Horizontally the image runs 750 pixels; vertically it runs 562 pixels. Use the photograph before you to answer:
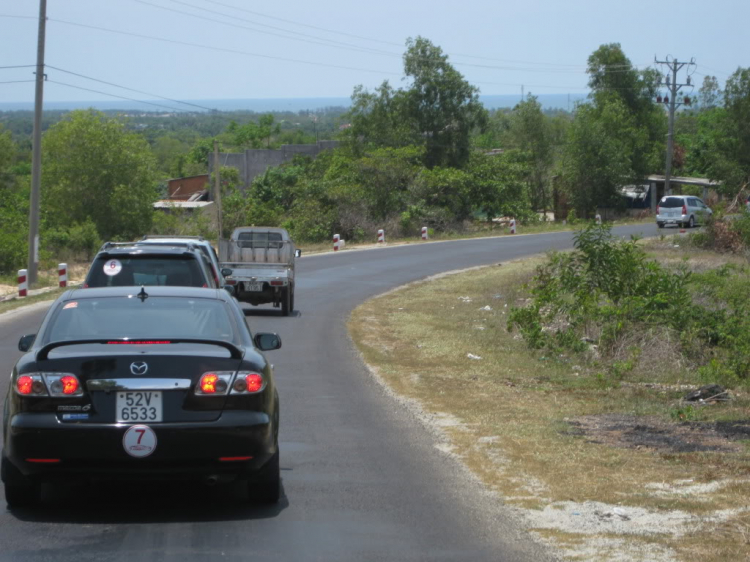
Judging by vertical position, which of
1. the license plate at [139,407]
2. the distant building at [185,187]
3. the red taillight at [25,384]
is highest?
the distant building at [185,187]

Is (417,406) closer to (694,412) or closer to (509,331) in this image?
(694,412)

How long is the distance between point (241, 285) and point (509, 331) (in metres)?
6.54

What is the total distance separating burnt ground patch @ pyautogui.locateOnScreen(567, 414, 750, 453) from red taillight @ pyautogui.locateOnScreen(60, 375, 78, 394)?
505cm

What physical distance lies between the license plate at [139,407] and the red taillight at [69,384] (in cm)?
28

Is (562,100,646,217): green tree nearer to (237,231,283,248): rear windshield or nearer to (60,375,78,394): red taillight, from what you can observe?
(237,231,283,248): rear windshield

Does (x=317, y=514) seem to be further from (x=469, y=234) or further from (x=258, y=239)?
(x=469, y=234)

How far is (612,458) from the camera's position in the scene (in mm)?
8680

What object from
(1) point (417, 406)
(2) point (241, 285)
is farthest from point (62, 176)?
(1) point (417, 406)

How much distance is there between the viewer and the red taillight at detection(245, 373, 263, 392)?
6699 millimetres

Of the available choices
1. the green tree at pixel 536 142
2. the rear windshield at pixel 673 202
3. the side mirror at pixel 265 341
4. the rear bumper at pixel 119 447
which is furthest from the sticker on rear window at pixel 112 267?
the green tree at pixel 536 142

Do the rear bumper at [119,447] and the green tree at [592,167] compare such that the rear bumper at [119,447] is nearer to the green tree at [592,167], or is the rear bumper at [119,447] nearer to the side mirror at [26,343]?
the side mirror at [26,343]

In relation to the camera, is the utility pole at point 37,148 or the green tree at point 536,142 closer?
the utility pole at point 37,148

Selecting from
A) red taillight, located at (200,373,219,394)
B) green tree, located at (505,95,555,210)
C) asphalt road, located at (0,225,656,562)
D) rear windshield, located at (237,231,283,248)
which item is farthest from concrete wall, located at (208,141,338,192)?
red taillight, located at (200,373,219,394)

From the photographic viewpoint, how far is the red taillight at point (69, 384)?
254 inches
